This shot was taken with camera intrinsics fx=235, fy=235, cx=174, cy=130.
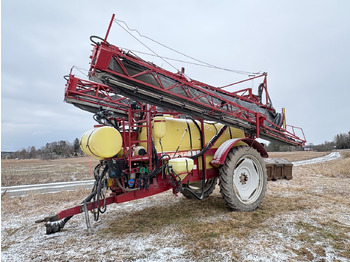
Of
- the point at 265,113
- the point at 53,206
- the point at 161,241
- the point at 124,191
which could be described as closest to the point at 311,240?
the point at 161,241

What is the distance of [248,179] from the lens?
228 inches

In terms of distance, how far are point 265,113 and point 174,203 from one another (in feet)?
11.4

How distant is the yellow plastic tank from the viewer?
3.94 meters

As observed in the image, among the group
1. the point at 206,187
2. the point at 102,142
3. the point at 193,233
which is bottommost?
the point at 193,233

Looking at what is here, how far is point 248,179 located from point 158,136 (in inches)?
107

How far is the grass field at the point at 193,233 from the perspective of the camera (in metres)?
3.30

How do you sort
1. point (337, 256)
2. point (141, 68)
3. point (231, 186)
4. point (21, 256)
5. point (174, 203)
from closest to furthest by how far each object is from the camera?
1. point (337, 256)
2. point (21, 256)
3. point (141, 68)
4. point (231, 186)
5. point (174, 203)

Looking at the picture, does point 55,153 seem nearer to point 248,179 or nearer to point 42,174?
point 42,174

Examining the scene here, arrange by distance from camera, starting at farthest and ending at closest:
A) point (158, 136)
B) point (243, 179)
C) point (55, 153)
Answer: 1. point (55, 153)
2. point (243, 179)
3. point (158, 136)

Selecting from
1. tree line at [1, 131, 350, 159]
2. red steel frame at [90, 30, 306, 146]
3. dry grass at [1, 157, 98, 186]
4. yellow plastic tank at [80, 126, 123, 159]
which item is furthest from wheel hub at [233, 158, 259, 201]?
tree line at [1, 131, 350, 159]

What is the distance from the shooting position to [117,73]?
3787mm

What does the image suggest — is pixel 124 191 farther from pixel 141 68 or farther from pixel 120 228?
pixel 141 68

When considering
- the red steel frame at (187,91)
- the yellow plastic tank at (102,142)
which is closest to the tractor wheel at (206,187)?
the red steel frame at (187,91)

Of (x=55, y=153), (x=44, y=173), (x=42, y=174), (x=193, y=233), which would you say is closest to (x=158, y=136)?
(x=193, y=233)
